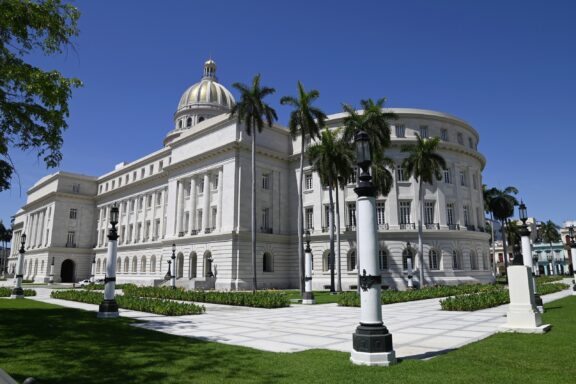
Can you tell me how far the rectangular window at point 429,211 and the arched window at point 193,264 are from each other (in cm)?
2588

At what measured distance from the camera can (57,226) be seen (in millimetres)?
71562

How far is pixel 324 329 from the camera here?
13883 millimetres

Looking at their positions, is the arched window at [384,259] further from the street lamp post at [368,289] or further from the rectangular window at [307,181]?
the street lamp post at [368,289]

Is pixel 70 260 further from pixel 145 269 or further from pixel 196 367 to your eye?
pixel 196 367

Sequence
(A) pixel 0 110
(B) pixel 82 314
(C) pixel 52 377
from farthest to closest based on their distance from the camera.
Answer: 1. (B) pixel 82 314
2. (A) pixel 0 110
3. (C) pixel 52 377

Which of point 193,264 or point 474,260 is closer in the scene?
point 474,260

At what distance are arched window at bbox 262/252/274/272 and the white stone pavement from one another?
26.7 m

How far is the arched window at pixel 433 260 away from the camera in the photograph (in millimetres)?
42906

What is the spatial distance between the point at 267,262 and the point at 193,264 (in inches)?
349

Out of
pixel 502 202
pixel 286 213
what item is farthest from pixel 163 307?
pixel 502 202

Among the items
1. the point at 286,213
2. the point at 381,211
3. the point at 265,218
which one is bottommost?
the point at 265,218

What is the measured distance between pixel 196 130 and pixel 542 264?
335 feet

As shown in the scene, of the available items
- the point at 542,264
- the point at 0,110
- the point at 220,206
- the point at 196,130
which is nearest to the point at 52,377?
→ the point at 0,110

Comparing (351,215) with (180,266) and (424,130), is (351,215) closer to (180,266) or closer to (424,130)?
(424,130)
